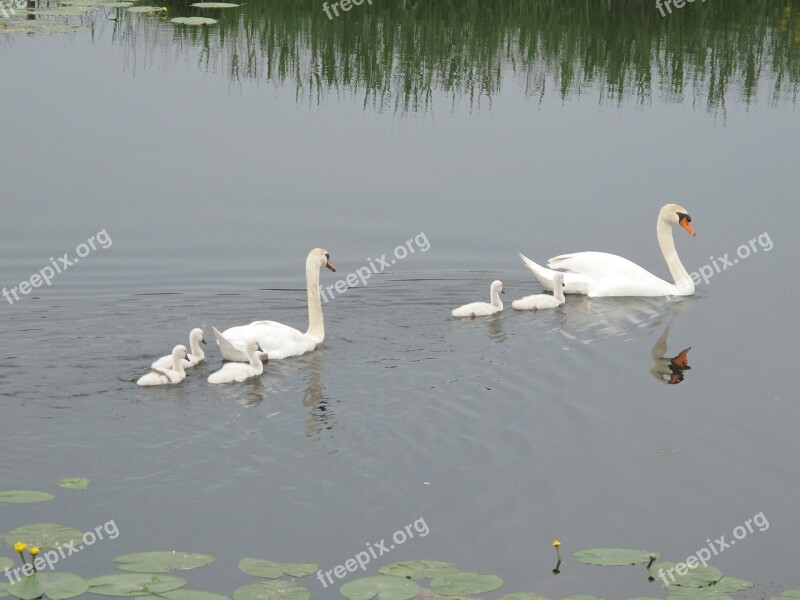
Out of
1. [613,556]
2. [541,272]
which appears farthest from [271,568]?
[541,272]

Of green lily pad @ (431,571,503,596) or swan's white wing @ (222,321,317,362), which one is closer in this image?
green lily pad @ (431,571,503,596)

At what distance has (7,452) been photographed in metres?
9.12

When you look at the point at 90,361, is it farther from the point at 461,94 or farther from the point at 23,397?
the point at 461,94

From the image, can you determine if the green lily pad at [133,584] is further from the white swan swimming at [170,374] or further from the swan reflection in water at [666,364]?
the swan reflection in water at [666,364]

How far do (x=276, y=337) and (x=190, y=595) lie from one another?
4832 millimetres

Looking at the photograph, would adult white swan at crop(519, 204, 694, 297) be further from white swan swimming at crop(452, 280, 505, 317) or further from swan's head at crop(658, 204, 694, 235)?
white swan swimming at crop(452, 280, 505, 317)

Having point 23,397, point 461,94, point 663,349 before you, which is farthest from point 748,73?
point 23,397

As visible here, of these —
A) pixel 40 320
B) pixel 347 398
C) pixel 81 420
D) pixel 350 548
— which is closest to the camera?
pixel 350 548

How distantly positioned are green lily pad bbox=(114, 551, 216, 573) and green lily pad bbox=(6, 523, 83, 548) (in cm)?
39

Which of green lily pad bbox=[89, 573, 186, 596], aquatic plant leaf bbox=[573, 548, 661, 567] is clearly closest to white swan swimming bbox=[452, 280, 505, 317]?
aquatic plant leaf bbox=[573, 548, 661, 567]

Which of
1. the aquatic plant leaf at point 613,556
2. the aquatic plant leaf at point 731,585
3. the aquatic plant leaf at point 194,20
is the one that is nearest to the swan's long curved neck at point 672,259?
the aquatic plant leaf at point 613,556

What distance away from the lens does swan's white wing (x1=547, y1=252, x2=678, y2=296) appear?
14.4m

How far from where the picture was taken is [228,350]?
11383 millimetres

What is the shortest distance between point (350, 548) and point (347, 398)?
9.22 ft
